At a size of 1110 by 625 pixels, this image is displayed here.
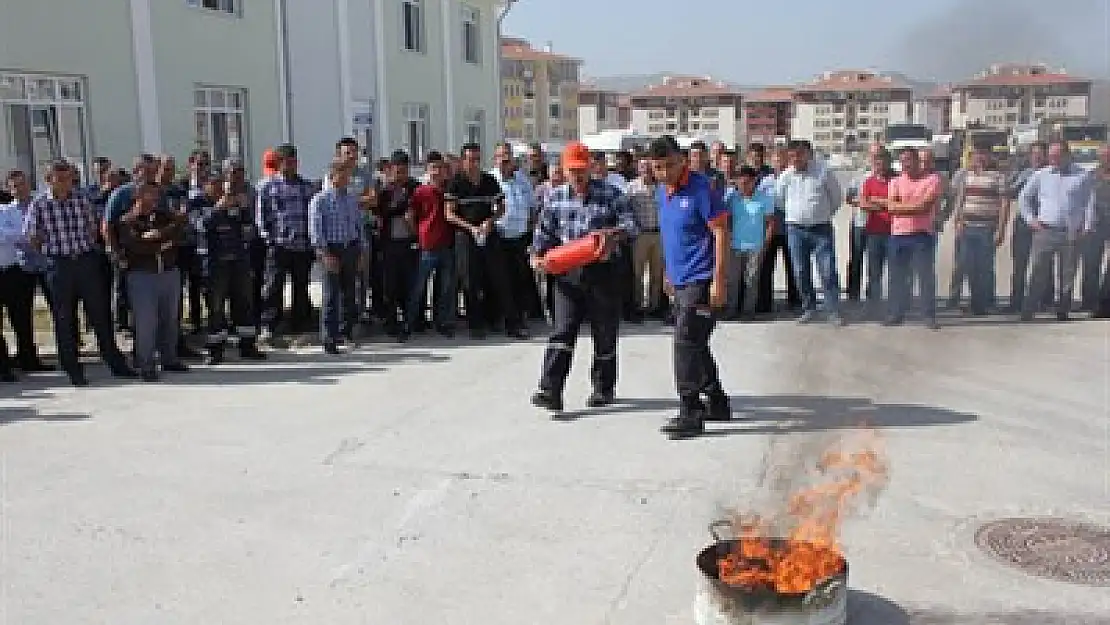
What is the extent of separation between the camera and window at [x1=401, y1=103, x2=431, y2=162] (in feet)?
82.7

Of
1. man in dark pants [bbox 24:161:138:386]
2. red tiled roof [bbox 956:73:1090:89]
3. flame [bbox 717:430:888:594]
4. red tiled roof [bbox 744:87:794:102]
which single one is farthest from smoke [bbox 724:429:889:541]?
red tiled roof [bbox 744:87:794:102]

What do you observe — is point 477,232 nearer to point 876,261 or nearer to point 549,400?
point 549,400

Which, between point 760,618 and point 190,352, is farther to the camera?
point 190,352

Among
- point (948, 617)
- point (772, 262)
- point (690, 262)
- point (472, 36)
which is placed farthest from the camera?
point (472, 36)

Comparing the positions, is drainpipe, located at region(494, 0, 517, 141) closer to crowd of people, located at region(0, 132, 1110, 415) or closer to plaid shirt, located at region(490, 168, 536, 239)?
crowd of people, located at region(0, 132, 1110, 415)

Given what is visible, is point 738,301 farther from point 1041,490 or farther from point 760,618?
point 760,618

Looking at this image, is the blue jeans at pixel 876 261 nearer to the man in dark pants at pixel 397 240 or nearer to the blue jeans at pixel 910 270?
the blue jeans at pixel 910 270

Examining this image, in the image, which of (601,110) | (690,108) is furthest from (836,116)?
(601,110)

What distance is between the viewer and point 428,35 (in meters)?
26.2

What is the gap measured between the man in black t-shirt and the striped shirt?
4.86 m

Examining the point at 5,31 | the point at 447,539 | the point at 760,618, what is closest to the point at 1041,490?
the point at 760,618

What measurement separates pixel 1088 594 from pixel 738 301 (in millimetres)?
7006

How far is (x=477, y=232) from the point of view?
10031mm

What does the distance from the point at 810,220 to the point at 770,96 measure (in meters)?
98.6
